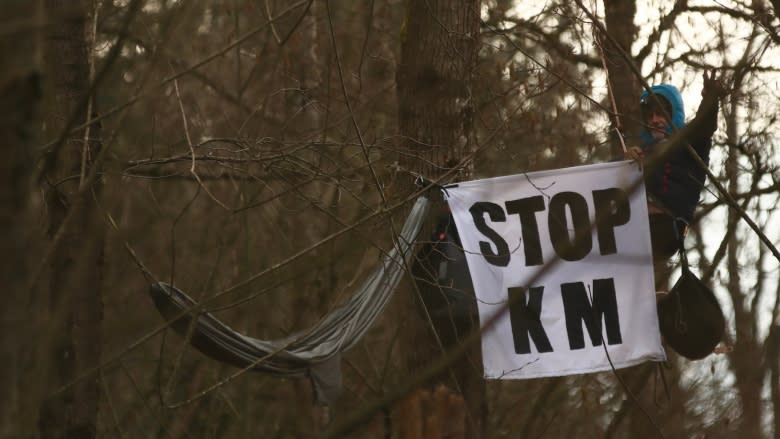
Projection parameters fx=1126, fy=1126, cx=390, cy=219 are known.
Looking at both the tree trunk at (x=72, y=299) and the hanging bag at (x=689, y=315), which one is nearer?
the tree trunk at (x=72, y=299)

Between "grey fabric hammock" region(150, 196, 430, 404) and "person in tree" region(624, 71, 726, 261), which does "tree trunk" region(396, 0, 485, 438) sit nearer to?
"grey fabric hammock" region(150, 196, 430, 404)

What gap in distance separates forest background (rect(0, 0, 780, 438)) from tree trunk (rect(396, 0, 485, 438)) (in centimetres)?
1

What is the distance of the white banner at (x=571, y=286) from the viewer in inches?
185

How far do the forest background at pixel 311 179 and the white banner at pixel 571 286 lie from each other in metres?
0.28

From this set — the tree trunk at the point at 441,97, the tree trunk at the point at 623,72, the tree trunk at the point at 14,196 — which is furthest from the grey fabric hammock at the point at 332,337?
the tree trunk at the point at 14,196

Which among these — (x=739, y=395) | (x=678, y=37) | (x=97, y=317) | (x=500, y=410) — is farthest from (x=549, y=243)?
(x=739, y=395)

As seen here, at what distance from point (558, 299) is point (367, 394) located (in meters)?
4.72

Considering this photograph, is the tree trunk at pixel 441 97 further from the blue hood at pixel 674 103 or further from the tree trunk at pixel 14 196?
the tree trunk at pixel 14 196

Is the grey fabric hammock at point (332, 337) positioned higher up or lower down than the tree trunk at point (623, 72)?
lower down

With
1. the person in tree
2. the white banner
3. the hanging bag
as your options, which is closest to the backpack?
the hanging bag

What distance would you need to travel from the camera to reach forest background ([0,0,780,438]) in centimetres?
267

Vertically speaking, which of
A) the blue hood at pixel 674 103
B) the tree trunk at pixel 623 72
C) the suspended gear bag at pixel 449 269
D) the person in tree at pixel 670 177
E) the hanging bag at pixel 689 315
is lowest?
the hanging bag at pixel 689 315

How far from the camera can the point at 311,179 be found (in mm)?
4309

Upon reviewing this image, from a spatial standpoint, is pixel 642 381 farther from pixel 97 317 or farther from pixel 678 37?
pixel 97 317
